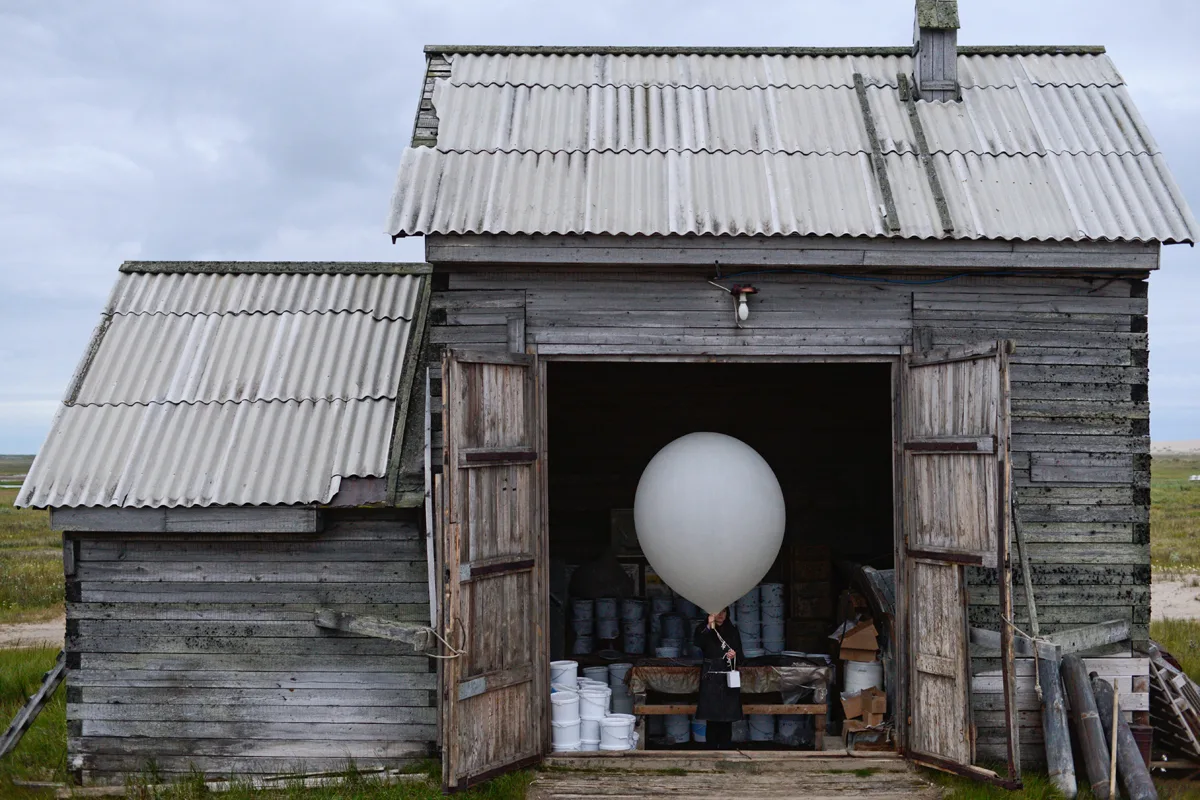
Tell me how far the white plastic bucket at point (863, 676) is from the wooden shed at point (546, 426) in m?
0.64

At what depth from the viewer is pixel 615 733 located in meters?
7.66

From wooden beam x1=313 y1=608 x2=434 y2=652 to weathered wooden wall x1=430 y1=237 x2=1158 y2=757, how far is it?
6.78ft

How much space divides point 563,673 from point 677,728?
1191 mm

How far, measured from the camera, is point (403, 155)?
8.13 metres

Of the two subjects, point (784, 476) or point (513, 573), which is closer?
point (513, 573)

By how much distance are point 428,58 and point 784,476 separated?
5649mm

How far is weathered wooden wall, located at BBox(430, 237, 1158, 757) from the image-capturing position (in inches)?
296

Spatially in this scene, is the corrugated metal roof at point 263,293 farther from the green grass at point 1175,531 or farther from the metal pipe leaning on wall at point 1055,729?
the green grass at point 1175,531

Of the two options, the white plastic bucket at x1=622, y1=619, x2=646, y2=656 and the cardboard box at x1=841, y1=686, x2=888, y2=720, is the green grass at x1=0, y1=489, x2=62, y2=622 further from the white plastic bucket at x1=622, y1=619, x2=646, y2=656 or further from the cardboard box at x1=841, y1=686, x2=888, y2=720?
the cardboard box at x1=841, y1=686, x2=888, y2=720

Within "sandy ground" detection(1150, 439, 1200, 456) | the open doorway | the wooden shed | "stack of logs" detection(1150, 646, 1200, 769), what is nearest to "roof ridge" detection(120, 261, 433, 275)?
the wooden shed

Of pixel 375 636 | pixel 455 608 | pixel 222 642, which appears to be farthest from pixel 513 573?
pixel 222 642

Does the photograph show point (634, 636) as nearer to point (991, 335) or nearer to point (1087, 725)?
point (1087, 725)

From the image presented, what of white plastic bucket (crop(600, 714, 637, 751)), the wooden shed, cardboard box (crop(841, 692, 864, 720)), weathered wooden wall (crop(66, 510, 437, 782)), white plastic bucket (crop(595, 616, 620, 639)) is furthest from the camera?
white plastic bucket (crop(595, 616, 620, 639))

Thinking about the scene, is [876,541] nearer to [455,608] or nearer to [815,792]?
[815,792]
